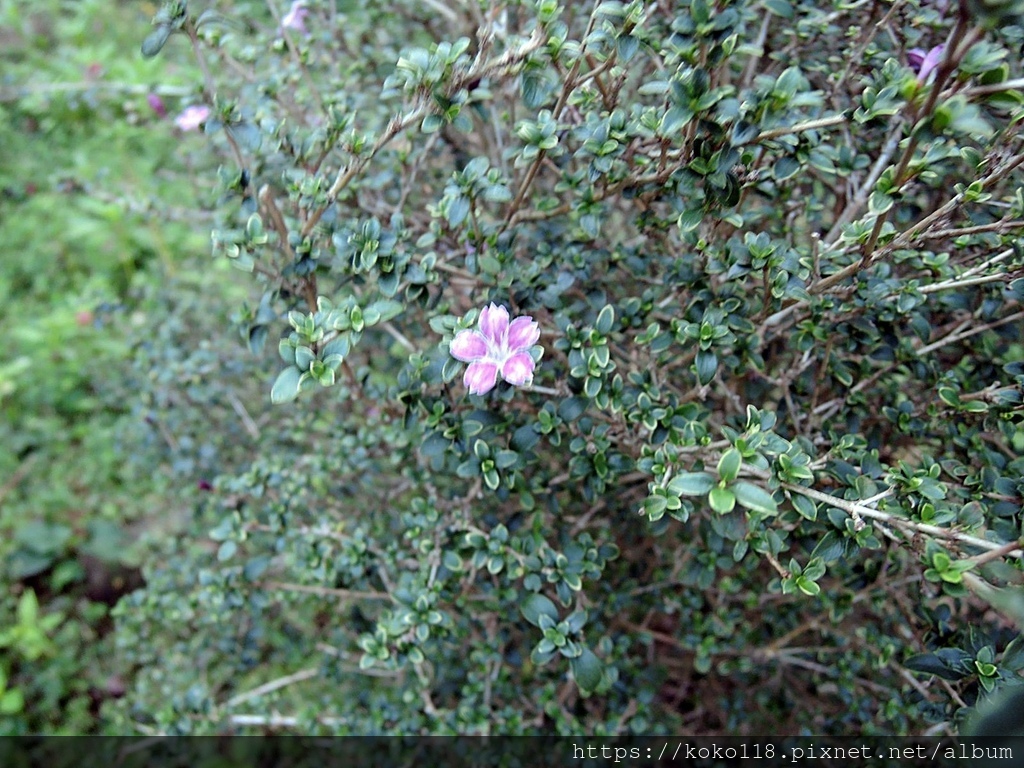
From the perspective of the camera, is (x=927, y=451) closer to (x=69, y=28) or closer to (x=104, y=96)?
(x=104, y=96)

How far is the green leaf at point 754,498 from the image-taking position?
38.4 inches

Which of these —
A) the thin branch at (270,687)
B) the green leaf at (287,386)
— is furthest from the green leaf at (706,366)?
the thin branch at (270,687)

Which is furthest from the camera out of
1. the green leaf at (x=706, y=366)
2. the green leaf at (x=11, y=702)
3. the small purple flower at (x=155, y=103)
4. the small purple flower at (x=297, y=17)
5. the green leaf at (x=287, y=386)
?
the small purple flower at (x=155, y=103)

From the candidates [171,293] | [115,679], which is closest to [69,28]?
[171,293]

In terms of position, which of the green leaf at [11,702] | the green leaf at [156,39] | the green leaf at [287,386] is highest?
the green leaf at [156,39]

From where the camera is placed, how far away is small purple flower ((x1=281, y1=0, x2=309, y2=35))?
1680 millimetres

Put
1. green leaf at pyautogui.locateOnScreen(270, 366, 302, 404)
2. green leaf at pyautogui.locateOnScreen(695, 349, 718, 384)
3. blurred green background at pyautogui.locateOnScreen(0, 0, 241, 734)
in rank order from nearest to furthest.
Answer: green leaf at pyautogui.locateOnScreen(270, 366, 302, 404)
green leaf at pyautogui.locateOnScreen(695, 349, 718, 384)
blurred green background at pyautogui.locateOnScreen(0, 0, 241, 734)

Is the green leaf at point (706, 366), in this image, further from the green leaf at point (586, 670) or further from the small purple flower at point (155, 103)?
the small purple flower at point (155, 103)

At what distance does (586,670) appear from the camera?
1266mm

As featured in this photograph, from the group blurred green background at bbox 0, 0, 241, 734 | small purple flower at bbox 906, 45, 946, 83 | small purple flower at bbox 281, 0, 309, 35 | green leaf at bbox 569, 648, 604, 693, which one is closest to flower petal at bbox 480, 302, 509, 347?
green leaf at bbox 569, 648, 604, 693

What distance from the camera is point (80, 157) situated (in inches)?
127

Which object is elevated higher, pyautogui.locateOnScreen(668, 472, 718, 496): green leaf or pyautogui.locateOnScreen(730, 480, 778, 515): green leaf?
pyautogui.locateOnScreen(730, 480, 778, 515): green leaf

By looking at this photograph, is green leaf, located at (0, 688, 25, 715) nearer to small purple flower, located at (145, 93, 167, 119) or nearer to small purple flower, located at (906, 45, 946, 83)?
small purple flower, located at (145, 93, 167, 119)

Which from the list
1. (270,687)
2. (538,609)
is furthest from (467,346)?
(270,687)
